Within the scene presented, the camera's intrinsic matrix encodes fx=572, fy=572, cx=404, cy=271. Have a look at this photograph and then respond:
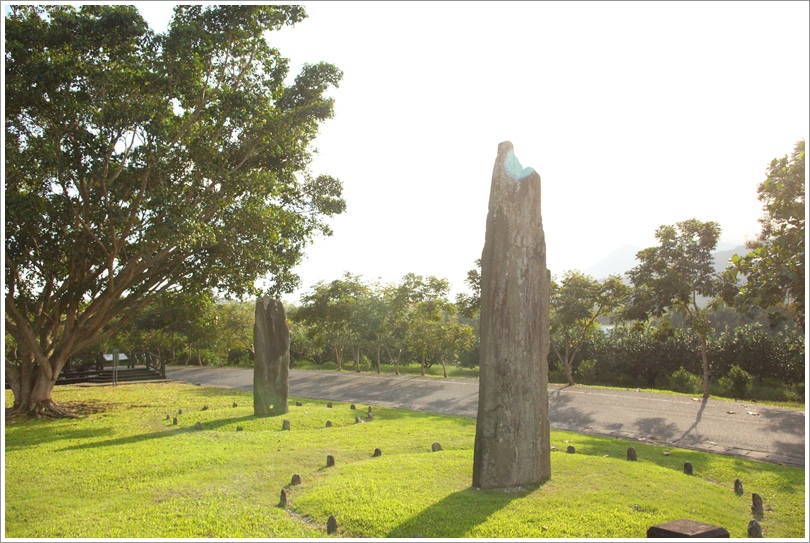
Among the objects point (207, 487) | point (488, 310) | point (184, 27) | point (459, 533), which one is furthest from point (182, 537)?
point (184, 27)

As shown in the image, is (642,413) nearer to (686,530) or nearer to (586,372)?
(686,530)

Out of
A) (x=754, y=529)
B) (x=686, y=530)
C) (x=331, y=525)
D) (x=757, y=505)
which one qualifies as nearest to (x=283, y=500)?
(x=331, y=525)

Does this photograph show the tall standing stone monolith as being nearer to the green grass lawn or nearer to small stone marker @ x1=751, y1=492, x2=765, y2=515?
the green grass lawn

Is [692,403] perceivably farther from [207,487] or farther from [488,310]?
[207,487]

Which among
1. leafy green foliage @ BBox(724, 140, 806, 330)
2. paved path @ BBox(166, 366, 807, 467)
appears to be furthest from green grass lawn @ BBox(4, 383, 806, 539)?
leafy green foliage @ BBox(724, 140, 806, 330)

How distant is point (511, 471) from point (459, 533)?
5.72 ft

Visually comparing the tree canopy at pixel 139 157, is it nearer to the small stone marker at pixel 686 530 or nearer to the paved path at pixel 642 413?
the paved path at pixel 642 413

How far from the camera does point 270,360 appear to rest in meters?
15.0

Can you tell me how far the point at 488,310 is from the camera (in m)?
7.54

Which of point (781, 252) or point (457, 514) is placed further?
point (781, 252)

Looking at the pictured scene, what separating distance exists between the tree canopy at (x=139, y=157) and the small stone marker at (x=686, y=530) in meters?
10.8

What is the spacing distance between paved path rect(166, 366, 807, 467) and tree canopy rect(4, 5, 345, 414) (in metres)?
6.33

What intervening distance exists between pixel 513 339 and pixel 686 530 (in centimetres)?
300

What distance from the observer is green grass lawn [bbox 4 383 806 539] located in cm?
605
